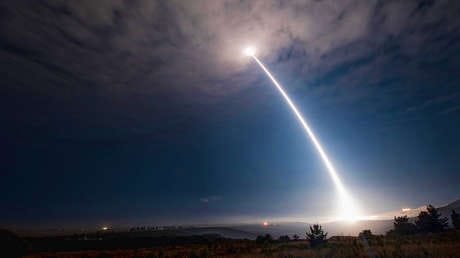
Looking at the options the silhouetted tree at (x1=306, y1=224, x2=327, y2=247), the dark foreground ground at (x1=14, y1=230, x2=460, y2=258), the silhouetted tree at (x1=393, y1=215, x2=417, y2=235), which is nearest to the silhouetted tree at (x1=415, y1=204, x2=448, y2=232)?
the silhouetted tree at (x1=393, y1=215, x2=417, y2=235)

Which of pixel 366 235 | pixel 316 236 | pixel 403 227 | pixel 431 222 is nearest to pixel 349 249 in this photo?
pixel 316 236

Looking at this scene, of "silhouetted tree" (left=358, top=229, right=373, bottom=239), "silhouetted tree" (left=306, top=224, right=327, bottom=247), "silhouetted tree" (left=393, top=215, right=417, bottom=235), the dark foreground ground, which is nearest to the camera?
the dark foreground ground

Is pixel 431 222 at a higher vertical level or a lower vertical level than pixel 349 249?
higher

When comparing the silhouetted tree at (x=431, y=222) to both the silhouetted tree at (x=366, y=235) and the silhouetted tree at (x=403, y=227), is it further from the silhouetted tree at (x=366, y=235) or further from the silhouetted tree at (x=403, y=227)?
the silhouetted tree at (x=366, y=235)

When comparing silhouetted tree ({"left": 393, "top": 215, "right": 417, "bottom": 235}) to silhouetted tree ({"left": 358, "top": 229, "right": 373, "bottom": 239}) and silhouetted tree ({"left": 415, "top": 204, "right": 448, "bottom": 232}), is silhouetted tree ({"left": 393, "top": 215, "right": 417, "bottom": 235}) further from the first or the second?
silhouetted tree ({"left": 358, "top": 229, "right": 373, "bottom": 239})

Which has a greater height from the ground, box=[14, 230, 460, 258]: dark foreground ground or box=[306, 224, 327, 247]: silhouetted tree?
box=[306, 224, 327, 247]: silhouetted tree

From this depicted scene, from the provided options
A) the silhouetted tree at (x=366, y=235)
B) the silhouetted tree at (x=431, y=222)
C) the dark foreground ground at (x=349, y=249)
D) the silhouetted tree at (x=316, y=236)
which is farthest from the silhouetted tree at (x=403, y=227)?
the silhouetted tree at (x=316, y=236)

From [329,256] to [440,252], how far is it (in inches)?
231

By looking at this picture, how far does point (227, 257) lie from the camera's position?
2194 cm

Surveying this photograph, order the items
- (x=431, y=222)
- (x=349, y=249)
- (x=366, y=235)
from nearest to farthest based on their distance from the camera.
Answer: (x=349, y=249) → (x=366, y=235) → (x=431, y=222)

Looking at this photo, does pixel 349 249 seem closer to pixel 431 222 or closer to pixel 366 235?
pixel 366 235

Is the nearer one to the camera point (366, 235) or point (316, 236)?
point (316, 236)

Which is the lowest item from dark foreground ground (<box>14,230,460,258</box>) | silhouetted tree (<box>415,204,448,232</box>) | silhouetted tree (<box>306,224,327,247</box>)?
dark foreground ground (<box>14,230,460,258</box>)

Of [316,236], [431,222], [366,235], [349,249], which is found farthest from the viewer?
[431,222]
